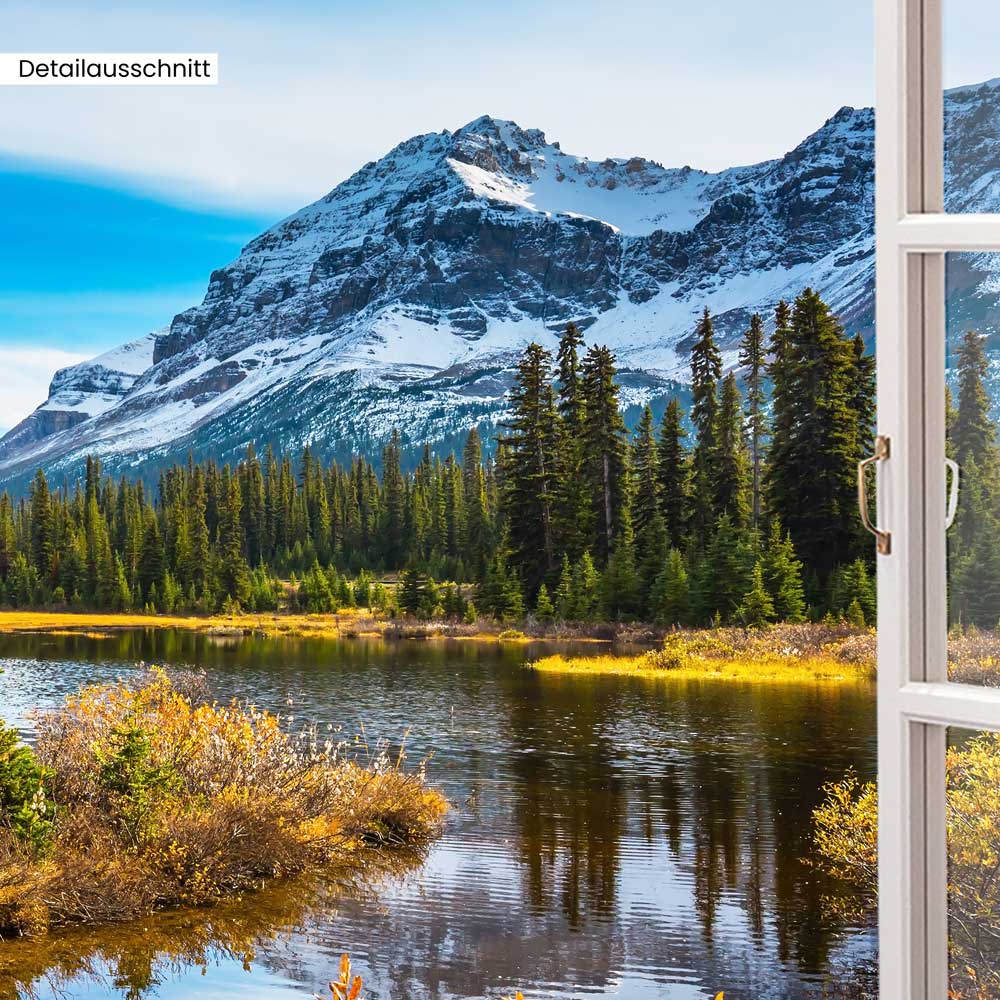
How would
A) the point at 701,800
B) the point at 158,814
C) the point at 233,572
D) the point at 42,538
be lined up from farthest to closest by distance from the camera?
1. the point at 42,538
2. the point at 233,572
3. the point at 701,800
4. the point at 158,814

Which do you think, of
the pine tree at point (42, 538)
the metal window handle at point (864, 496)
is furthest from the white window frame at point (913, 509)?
the pine tree at point (42, 538)

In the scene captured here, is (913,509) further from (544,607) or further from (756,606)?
(544,607)

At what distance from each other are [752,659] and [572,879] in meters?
13.0

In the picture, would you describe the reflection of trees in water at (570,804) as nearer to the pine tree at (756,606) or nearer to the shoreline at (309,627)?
the pine tree at (756,606)

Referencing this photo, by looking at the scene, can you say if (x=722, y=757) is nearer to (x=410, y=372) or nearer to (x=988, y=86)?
(x=988, y=86)

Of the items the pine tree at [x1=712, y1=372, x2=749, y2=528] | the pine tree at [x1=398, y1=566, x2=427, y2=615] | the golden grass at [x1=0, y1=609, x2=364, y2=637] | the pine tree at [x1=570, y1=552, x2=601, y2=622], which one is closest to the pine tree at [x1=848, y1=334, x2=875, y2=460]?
the pine tree at [x1=712, y1=372, x2=749, y2=528]

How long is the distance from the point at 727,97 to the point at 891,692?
198712mm

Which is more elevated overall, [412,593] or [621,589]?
[621,589]

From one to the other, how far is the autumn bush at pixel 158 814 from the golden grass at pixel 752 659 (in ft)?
40.5

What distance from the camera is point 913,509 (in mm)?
1525

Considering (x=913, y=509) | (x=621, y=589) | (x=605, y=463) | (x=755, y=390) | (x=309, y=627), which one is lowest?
(x=309, y=627)

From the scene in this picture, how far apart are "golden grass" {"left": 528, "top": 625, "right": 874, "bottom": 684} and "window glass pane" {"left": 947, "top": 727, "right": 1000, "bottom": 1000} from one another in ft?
59.4

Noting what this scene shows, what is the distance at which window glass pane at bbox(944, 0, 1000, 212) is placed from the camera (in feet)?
5.07

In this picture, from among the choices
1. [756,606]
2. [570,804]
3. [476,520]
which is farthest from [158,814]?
[476,520]
